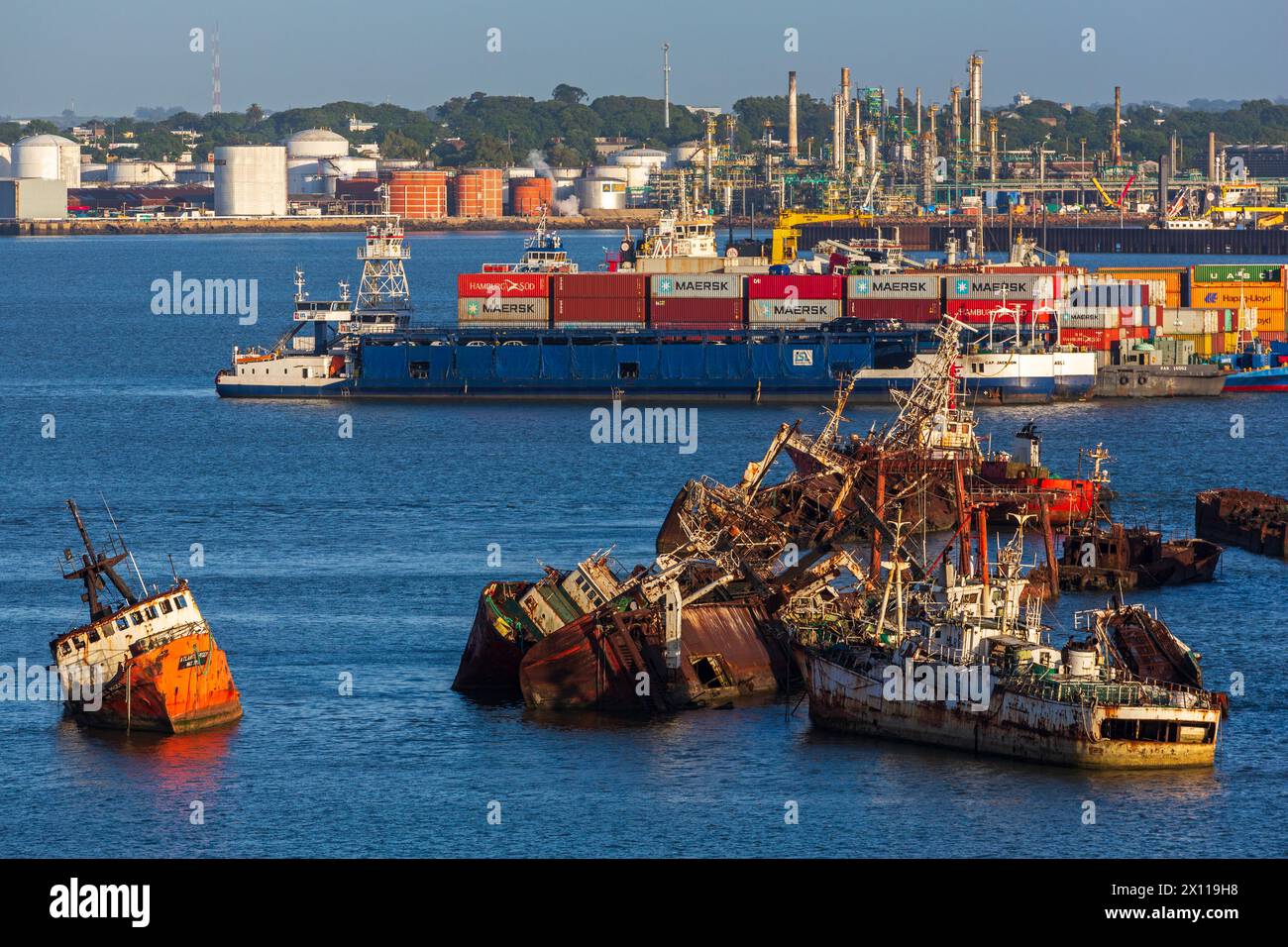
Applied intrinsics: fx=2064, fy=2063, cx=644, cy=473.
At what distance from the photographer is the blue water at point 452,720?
35594mm

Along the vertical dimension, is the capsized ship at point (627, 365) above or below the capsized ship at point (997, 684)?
above

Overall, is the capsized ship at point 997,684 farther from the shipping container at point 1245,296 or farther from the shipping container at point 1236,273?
the shipping container at point 1236,273


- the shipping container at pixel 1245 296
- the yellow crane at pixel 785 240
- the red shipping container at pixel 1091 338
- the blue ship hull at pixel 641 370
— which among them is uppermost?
the yellow crane at pixel 785 240

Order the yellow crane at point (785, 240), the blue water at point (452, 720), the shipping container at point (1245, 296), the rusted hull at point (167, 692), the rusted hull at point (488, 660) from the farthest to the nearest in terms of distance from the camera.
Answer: the yellow crane at point (785, 240) → the shipping container at point (1245, 296) → the rusted hull at point (488, 660) → the rusted hull at point (167, 692) → the blue water at point (452, 720)

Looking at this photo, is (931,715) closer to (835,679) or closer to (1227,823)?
(835,679)

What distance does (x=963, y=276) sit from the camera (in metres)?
117

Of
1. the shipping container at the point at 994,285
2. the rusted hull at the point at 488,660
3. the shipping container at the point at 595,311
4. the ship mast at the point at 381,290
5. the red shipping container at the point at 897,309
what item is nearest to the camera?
the rusted hull at the point at 488,660

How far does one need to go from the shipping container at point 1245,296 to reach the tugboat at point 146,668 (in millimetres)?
96841

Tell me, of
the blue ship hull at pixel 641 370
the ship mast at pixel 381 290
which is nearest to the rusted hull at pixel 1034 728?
the blue ship hull at pixel 641 370

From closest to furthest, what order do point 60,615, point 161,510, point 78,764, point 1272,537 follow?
1. point 78,764
2. point 60,615
3. point 1272,537
4. point 161,510
